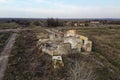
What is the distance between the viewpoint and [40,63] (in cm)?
2653

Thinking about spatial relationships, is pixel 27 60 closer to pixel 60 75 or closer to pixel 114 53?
pixel 60 75

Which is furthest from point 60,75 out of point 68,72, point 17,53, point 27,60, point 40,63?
point 17,53

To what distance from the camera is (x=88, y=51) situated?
1257 inches

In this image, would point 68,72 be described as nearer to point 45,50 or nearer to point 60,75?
point 60,75

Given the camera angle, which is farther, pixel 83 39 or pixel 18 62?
pixel 83 39

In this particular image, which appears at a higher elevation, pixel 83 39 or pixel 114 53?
pixel 83 39

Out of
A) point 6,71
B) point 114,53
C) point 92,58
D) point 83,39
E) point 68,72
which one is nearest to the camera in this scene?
point 68,72

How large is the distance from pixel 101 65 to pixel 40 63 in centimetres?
717

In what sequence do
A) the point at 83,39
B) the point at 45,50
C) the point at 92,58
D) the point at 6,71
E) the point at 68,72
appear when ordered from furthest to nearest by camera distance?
1. the point at 83,39
2. the point at 45,50
3. the point at 92,58
4. the point at 6,71
5. the point at 68,72

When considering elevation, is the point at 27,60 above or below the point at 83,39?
below

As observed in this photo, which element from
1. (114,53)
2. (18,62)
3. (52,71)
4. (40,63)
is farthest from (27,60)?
(114,53)

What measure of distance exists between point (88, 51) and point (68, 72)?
409 inches

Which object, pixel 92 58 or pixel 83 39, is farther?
pixel 83 39

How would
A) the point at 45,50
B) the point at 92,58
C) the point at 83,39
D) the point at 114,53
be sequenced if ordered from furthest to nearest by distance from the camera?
the point at 114,53 → the point at 83,39 → the point at 45,50 → the point at 92,58
